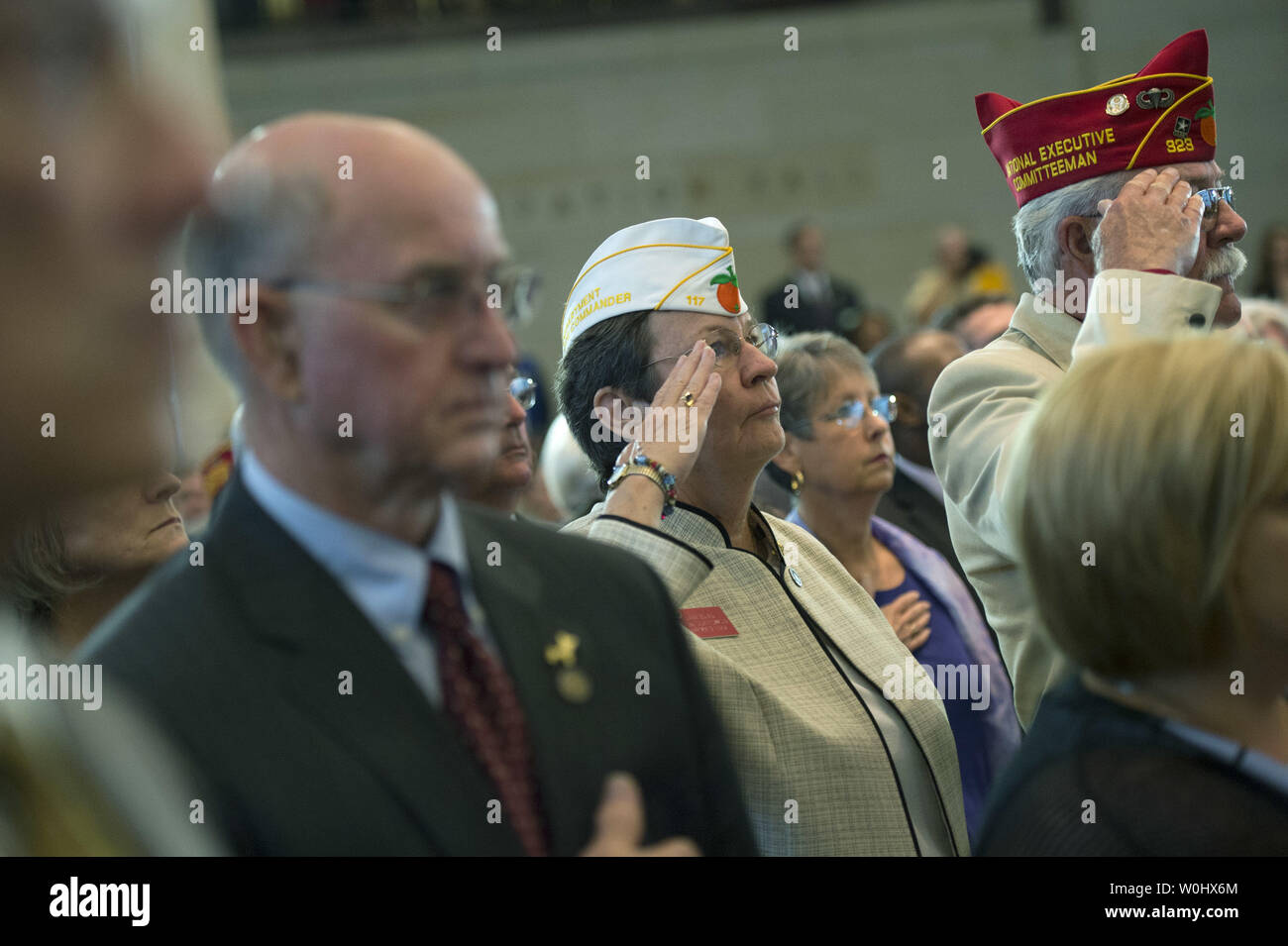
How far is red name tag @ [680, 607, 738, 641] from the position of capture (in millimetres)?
2129

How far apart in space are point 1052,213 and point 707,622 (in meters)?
1.09

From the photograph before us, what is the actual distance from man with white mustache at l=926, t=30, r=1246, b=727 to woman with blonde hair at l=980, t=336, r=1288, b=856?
71cm

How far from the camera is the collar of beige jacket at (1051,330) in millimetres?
2373

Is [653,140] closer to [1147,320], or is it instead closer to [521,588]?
[1147,320]

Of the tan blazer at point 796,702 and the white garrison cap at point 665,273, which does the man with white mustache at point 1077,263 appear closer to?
the tan blazer at point 796,702

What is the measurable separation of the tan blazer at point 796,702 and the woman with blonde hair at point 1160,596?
21.3 inches

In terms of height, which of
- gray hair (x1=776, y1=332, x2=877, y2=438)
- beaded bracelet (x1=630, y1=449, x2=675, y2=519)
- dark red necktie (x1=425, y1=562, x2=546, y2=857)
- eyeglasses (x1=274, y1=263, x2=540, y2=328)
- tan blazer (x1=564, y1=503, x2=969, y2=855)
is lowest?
tan blazer (x1=564, y1=503, x2=969, y2=855)

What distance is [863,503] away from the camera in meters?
3.34

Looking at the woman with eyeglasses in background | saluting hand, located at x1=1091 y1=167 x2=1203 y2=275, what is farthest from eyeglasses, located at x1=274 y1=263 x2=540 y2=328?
the woman with eyeglasses in background

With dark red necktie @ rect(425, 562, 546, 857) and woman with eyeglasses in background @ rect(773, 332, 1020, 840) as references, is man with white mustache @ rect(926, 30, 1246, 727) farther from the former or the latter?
dark red necktie @ rect(425, 562, 546, 857)

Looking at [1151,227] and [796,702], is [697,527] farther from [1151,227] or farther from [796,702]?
[1151,227]

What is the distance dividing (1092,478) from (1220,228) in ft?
4.40

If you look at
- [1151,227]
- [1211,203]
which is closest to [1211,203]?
[1211,203]
